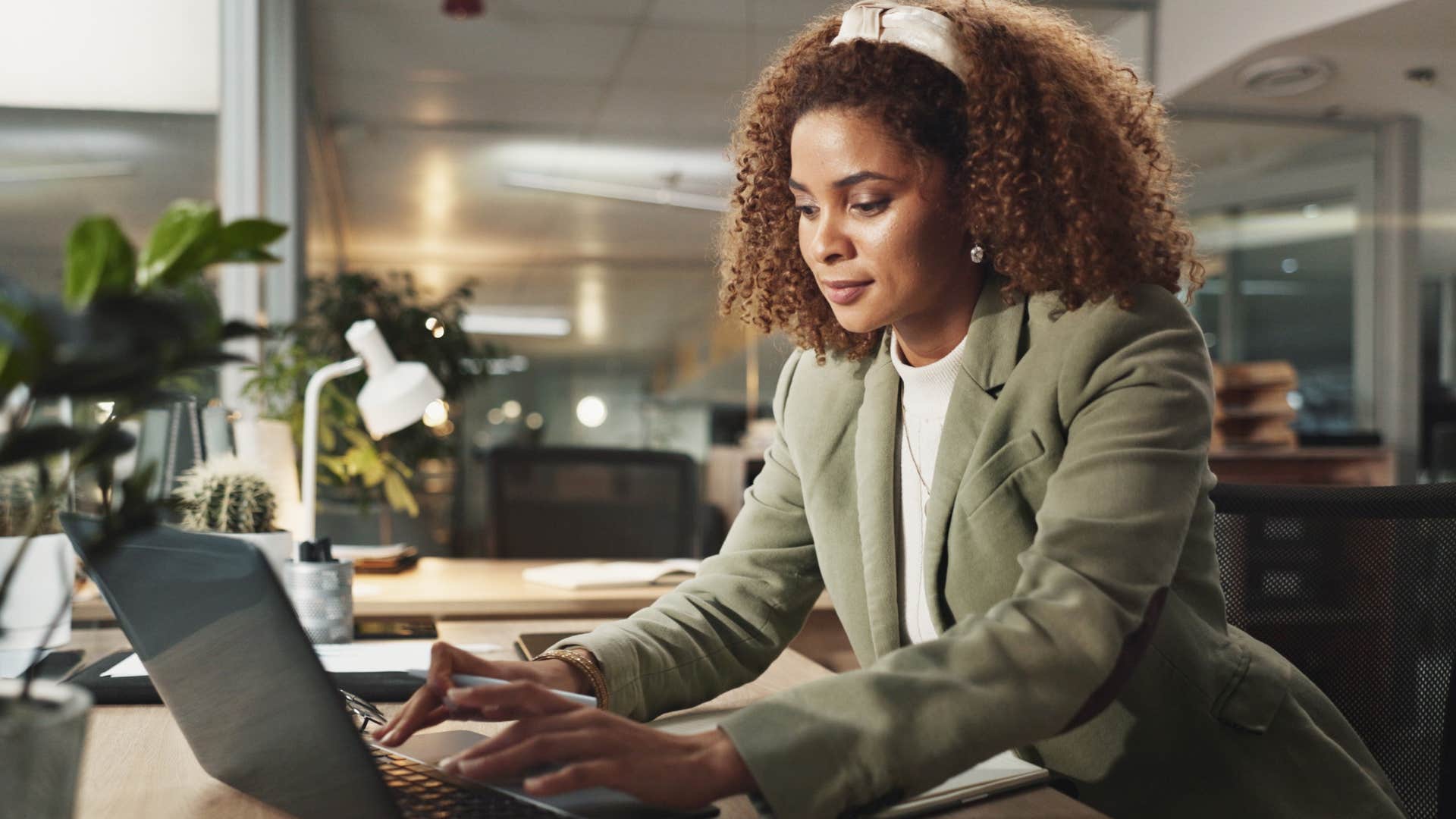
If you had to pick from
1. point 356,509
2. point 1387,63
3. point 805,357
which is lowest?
point 356,509

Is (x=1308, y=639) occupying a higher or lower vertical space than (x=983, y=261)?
lower

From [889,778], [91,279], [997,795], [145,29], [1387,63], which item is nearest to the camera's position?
[91,279]

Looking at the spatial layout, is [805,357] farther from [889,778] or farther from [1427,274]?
[1427,274]

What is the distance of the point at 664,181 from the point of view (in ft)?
20.1

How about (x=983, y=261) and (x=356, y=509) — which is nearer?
(x=983, y=261)

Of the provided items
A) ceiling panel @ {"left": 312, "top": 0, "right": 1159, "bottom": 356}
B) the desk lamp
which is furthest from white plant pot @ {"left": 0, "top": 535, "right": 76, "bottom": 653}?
ceiling panel @ {"left": 312, "top": 0, "right": 1159, "bottom": 356}

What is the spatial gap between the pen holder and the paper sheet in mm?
17

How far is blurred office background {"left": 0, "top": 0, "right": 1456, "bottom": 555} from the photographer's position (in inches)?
160

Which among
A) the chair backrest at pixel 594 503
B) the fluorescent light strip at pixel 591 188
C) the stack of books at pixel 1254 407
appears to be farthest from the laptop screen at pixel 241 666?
the fluorescent light strip at pixel 591 188

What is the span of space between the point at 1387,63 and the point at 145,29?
4.08m

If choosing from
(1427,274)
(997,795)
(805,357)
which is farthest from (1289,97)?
(997,795)

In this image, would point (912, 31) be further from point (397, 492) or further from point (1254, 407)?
point (1254, 407)

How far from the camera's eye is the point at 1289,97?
484 cm

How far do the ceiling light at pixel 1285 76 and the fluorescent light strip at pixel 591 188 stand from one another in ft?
8.12
